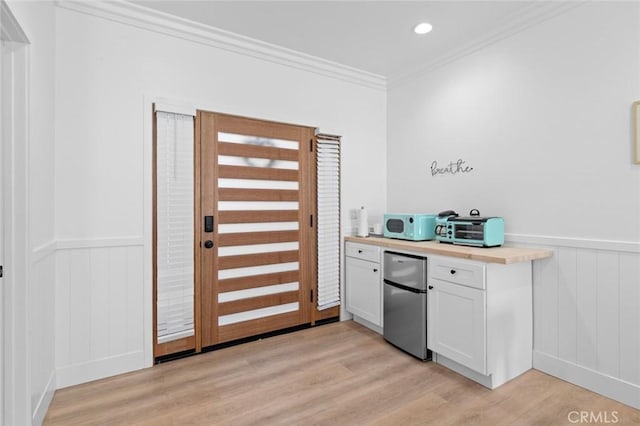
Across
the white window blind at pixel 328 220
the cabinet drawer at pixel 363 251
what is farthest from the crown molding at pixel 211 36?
the cabinet drawer at pixel 363 251

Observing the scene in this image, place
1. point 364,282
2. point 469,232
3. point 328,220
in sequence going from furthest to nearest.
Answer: point 328,220 → point 364,282 → point 469,232

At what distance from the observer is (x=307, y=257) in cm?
336

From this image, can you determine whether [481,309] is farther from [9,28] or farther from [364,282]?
[9,28]

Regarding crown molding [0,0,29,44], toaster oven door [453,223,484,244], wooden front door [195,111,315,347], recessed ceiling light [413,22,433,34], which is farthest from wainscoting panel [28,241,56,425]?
recessed ceiling light [413,22,433,34]

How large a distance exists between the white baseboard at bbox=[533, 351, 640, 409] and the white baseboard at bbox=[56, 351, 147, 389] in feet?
10.1

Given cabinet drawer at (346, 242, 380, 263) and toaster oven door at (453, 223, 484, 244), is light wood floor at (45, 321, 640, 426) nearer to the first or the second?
cabinet drawer at (346, 242, 380, 263)

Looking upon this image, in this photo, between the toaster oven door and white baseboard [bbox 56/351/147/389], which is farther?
the toaster oven door

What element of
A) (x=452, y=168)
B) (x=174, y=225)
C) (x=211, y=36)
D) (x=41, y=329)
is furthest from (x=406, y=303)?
(x=211, y=36)

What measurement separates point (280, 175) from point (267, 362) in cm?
170

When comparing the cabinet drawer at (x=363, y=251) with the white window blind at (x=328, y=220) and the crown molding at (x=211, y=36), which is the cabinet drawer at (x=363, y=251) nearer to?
the white window blind at (x=328, y=220)

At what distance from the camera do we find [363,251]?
3293mm

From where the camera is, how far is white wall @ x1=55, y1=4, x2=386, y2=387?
2.25 metres

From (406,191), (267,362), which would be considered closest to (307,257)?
(267,362)

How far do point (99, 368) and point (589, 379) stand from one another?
3478 mm
